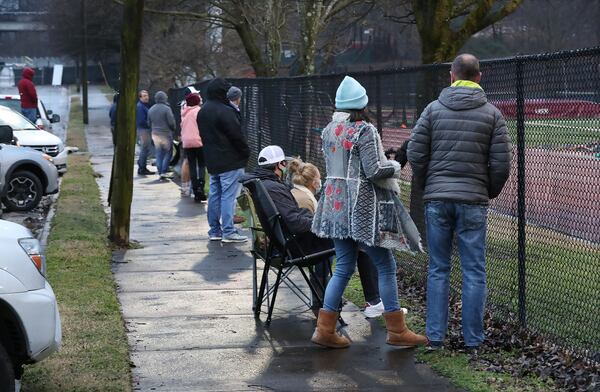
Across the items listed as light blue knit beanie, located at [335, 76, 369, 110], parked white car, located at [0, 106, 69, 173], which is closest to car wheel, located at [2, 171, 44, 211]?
parked white car, located at [0, 106, 69, 173]

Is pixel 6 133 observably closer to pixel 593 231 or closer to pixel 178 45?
pixel 593 231

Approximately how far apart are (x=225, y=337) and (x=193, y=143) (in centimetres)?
872

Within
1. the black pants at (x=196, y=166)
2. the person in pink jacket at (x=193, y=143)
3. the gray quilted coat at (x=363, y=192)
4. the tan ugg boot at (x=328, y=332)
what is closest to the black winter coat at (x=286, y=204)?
the gray quilted coat at (x=363, y=192)

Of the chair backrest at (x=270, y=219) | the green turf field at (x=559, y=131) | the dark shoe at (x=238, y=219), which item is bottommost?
the dark shoe at (x=238, y=219)

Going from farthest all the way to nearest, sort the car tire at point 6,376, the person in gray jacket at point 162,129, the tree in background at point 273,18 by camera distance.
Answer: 1. the tree in background at point 273,18
2. the person in gray jacket at point 162,129
3. the car tire at point 6,376

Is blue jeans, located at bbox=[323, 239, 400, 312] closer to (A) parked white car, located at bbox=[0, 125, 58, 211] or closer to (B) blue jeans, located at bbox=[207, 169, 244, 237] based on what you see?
(B) blue jeans, located at bbox=[207, 169, 244, 237]

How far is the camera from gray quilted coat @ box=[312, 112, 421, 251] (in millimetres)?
7160

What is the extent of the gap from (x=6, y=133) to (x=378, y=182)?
8016 millimetres

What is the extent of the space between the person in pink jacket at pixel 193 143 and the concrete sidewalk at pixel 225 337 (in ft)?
13.3

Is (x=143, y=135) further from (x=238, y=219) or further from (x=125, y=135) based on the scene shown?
(x=125, y=135)

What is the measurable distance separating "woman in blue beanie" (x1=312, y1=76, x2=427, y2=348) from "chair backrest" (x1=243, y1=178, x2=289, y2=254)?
607 mm

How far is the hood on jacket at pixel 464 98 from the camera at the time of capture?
6891 mm

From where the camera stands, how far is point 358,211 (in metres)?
7.26

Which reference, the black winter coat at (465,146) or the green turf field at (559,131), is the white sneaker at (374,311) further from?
the green turf field at (559,131)
